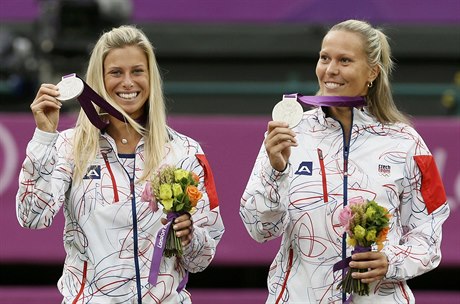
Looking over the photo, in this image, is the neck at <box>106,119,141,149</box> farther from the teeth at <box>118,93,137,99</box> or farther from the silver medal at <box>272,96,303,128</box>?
the silver medal at <box>272,96,303,128</box>

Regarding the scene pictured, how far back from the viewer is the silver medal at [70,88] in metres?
4.17

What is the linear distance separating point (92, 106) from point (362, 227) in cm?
108

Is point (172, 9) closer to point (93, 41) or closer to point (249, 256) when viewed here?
point (93, 41)

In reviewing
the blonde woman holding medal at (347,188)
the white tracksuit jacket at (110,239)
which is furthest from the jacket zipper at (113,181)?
the blonde woman holding medal at (347,188)

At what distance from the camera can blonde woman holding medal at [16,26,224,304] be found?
165 inches

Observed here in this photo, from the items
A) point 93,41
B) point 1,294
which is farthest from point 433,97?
point 1,294

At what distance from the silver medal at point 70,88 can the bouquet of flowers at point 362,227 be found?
3.37 feet

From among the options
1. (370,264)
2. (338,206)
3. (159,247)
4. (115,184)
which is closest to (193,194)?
(159,247)

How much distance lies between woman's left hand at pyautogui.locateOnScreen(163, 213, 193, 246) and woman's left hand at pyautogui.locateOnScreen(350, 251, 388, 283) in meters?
0.59

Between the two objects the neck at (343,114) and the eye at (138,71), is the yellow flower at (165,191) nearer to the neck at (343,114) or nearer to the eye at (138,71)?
the eye at (138,71)

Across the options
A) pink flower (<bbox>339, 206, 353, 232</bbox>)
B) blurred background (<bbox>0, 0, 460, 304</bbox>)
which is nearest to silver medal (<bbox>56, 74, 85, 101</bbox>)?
pink flower (<bbox>339, 206, 353, 232</bbox>)

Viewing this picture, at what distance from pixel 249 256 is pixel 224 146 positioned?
77cm

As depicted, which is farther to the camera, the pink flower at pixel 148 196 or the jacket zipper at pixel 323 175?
the jacket zipper at pixel 323 175

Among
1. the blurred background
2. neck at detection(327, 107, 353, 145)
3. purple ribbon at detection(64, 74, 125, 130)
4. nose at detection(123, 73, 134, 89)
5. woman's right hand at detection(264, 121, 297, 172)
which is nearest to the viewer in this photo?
woman's right hand at detection(264, 121, 297, 172)
